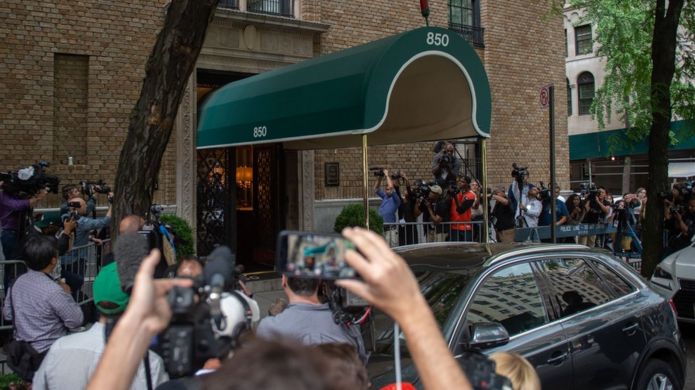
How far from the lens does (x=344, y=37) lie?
13.3m

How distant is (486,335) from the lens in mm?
3533

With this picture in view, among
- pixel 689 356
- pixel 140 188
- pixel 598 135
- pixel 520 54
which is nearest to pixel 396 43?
pixel 140 188

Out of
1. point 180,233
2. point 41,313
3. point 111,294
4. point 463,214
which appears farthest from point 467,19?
point 111,294

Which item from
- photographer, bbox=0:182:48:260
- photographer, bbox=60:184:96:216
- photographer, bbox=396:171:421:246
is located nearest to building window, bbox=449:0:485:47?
photographer, bbox=396:171:421:246

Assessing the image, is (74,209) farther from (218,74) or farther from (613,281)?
(613,281)

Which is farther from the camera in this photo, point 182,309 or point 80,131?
point 80,131

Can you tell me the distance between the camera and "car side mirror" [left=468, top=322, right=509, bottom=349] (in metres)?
3.52

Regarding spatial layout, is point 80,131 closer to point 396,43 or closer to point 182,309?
point 396,43

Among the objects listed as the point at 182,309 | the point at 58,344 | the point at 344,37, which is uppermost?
the point at 344,37

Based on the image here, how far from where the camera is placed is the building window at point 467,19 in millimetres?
15312

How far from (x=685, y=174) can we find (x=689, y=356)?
23388 mm

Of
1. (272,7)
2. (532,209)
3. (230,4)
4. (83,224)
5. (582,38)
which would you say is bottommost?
(532,209)

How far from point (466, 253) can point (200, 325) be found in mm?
3537

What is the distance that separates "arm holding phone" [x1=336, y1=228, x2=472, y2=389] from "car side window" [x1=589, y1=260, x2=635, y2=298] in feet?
12.8
